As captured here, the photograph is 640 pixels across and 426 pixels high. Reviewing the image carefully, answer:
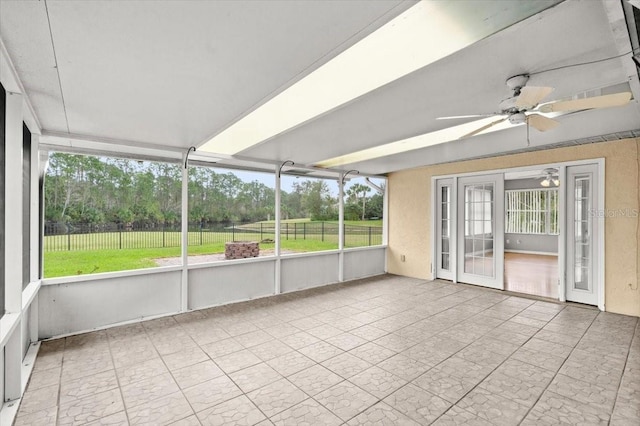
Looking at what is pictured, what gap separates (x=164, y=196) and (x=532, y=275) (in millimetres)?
7724

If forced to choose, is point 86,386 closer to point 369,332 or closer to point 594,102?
point 369,332

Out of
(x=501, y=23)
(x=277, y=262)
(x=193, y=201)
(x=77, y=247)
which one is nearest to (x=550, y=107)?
(x=501, y=23)

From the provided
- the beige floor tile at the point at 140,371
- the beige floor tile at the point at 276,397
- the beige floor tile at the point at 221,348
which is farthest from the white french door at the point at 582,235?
the beige floor tile at the point at 140,371

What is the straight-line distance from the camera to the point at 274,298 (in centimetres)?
488

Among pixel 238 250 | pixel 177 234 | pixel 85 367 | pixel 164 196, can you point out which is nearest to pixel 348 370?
pixel 85 367

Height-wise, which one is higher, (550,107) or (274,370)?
(550,107)

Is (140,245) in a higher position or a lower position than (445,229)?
lower

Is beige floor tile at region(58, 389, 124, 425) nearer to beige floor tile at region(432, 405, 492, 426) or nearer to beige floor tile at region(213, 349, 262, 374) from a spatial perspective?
beige floor tile at region(213, 349, 262, 374)

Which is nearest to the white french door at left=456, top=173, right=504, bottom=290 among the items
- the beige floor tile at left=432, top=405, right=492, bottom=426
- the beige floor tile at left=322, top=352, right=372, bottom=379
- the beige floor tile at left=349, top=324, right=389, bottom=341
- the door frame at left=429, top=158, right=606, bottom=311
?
the door frame at left=429, top=158, right=606, bottom=311

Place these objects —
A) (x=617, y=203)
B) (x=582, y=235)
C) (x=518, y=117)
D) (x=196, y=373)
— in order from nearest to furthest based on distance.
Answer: (x=518, y=117) → (x=196, y=373) → (x=617, y=203) → (x=582, y=235)

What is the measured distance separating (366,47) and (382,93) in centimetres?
64

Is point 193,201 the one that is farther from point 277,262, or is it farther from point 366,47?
point 366,47

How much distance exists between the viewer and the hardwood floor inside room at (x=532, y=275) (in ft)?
16.9

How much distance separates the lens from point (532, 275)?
20.8ft
